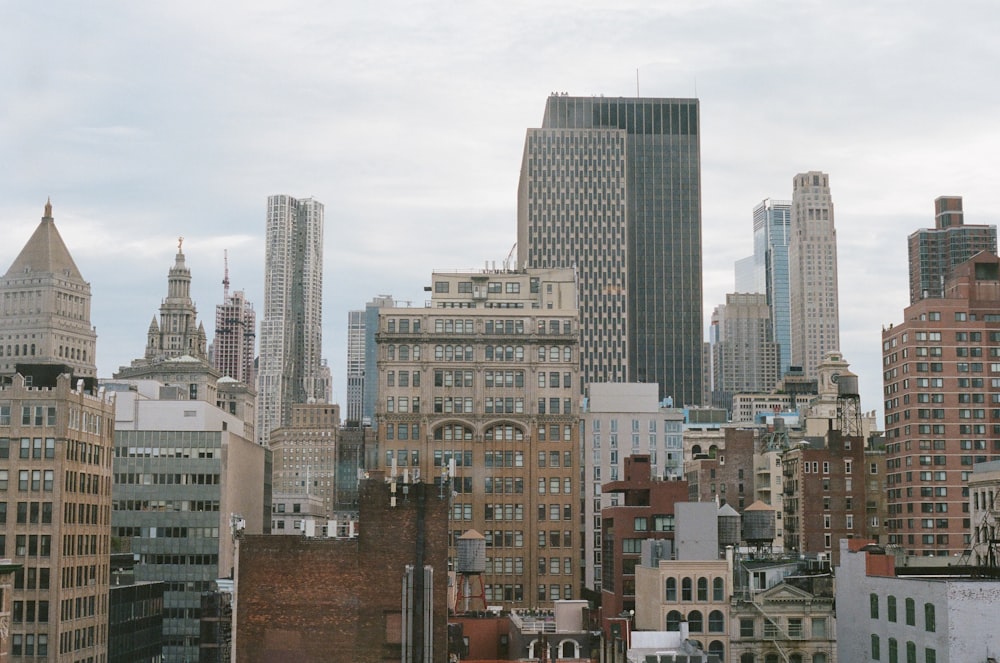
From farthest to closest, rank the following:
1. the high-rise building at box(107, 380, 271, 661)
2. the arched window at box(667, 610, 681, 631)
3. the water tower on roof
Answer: the high-rise building at box(107, 380, 271, 661) → the water tower on roof → the arched window at box(667, 610, 681, 631)

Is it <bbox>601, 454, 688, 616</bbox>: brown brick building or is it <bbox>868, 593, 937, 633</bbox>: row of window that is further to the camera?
<bbox>601, 454, 688, 616</bbox>: brown brick building

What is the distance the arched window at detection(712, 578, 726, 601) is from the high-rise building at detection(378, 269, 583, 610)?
6945 cm

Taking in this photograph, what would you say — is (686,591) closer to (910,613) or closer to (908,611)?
(908,611)

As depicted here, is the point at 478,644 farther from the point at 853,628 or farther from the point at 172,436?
the point at 172,436

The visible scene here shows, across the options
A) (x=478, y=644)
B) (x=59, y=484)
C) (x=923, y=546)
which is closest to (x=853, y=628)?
(x=478, y=644)

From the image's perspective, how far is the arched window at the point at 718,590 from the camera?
108812mm

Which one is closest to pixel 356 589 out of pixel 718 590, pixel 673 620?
pixel 673 620

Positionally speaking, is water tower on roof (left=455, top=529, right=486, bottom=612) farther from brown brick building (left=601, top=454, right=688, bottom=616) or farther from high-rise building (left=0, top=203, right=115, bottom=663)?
high-rise building (left=0, top=203, right=115, bottom=663)

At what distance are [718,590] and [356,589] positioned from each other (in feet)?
114

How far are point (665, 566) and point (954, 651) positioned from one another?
112 ft

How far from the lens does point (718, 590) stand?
109 meters

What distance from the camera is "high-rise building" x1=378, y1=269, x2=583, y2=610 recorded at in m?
179

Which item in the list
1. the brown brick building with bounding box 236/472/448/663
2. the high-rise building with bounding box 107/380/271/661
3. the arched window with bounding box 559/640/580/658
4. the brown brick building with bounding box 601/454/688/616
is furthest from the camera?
the high-rise building with bounding box 107/380/271/661

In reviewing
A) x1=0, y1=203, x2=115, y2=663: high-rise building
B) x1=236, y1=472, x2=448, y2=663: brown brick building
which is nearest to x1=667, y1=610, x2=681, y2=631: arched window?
x1=236, y1=472, x2=448, y2=663: brown brick building
